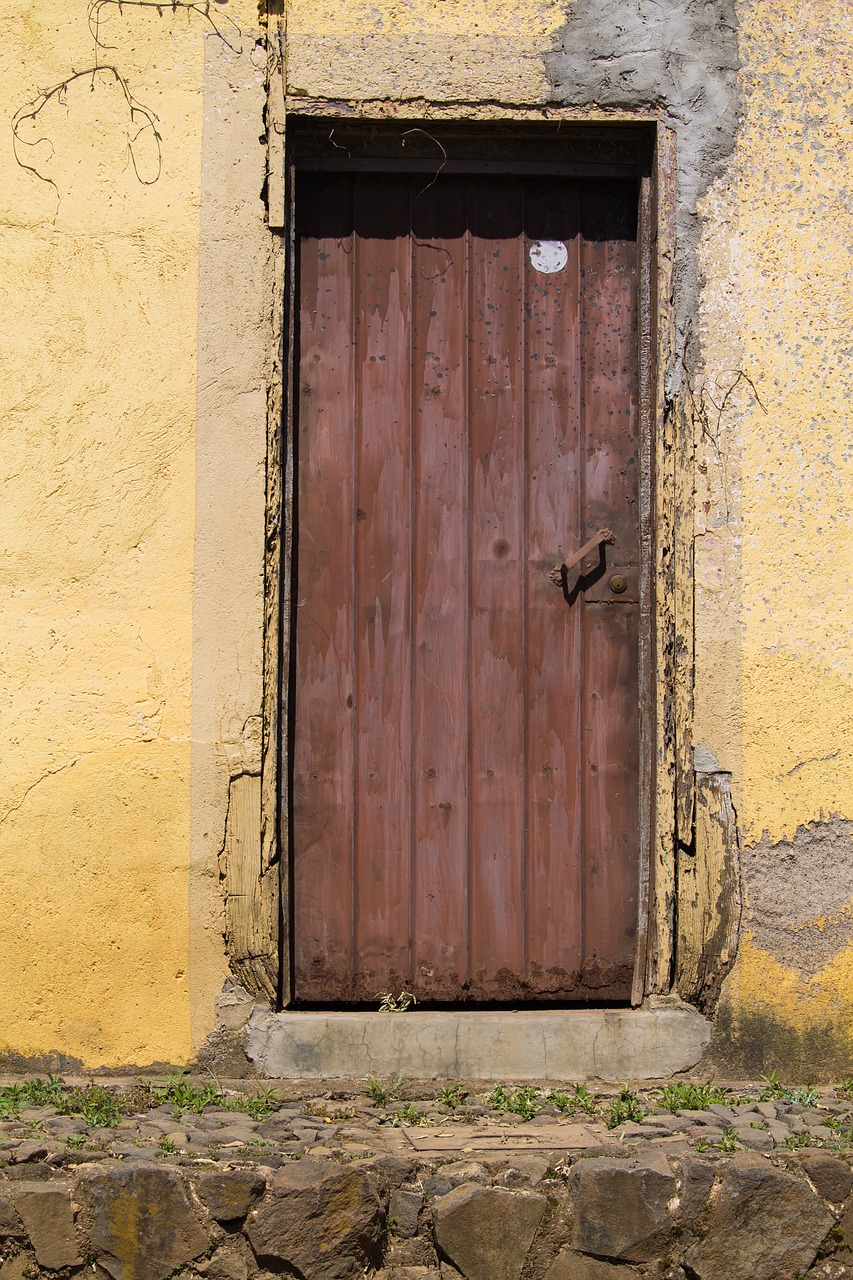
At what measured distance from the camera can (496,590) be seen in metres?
3.39

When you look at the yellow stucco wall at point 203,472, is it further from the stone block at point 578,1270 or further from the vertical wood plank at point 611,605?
the stone block at point 578,1270

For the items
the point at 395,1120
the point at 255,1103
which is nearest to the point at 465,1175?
the point at 395,1120

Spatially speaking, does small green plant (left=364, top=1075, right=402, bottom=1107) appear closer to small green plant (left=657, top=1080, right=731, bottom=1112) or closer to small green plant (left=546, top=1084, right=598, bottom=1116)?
small green plant (left=546, top=1084, right=598, bottom=1116)

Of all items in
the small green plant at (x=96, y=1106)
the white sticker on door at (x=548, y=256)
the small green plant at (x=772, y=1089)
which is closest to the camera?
the small green plant at (x=96, y=1106)

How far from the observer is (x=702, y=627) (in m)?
3.25

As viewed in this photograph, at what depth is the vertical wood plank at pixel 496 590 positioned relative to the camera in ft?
11.0

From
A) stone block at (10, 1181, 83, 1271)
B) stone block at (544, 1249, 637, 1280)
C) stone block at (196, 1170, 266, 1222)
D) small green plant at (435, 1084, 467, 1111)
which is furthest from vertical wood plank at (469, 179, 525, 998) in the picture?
stone block at (10, 1181, 83, 1271)

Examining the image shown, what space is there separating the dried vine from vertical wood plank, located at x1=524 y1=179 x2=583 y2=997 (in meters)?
0.97

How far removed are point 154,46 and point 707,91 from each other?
1.53 metres

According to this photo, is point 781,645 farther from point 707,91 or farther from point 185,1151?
point 185,1151

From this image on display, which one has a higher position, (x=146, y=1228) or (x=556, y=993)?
Answer: (x=556, y=993)

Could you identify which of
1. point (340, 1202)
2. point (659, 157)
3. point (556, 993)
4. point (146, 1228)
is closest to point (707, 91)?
point (659, 157)

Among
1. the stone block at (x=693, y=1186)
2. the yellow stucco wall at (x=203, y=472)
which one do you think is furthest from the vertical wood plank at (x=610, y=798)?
the stone block at (x=693, y=1186)

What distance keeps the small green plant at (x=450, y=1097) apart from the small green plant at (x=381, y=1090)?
11cm
